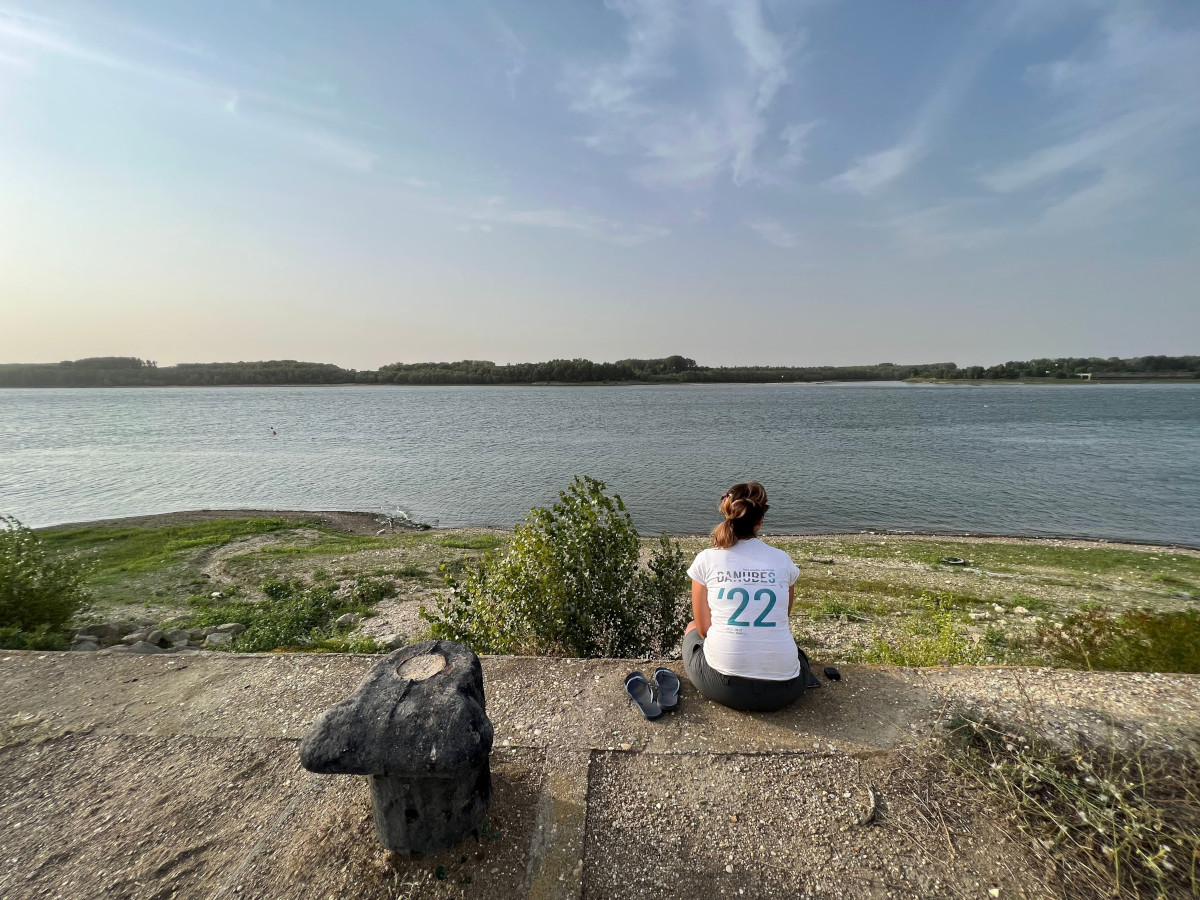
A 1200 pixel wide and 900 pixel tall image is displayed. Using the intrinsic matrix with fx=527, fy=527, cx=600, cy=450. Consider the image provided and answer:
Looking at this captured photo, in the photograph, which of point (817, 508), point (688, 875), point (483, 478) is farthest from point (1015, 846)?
point (483, 478)

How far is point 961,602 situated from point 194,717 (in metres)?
14.7

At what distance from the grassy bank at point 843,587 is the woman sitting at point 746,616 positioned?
2888 mm

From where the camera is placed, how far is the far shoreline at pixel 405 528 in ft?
66.8

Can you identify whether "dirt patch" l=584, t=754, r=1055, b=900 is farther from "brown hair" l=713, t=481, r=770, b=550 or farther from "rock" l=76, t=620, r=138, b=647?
"rock" l=76, t=620, r=138, b=647

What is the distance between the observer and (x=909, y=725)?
415 centimetres

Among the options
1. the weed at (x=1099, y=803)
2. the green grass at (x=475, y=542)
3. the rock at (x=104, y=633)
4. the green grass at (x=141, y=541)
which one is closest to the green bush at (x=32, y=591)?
the rock at (x=104, y=633)

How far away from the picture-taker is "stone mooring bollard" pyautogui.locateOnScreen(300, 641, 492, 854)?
2816 millimetres

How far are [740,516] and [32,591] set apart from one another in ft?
32.7

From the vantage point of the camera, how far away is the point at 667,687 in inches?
181

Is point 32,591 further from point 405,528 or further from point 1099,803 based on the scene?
point 405,528

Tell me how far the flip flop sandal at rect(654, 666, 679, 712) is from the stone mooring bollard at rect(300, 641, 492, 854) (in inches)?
62.8

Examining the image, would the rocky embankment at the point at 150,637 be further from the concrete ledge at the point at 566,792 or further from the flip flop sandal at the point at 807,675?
the flip flop sandal at the point at 807,675

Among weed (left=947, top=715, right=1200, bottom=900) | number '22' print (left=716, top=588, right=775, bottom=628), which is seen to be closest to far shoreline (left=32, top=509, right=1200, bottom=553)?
number '22' print (left=716, top=588, right=775, bottom=628)

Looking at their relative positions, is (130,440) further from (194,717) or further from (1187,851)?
(1187,851)
